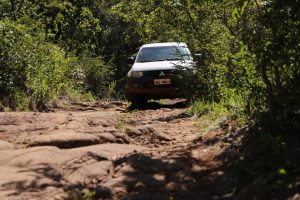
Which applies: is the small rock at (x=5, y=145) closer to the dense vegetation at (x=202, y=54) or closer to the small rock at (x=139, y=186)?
the small rock at (x=139, y=186)

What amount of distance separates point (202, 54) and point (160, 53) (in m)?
2.07

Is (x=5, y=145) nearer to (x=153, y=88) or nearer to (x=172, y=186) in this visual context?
(x=172, y=186)

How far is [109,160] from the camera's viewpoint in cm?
532

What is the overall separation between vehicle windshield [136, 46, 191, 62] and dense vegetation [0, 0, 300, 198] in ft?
1.08

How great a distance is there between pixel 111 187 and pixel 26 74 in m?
6.78

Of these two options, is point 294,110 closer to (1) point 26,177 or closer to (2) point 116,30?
(1) point 26,177

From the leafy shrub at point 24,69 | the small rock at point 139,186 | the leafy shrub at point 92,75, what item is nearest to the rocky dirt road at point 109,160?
the small rock at point 139,186

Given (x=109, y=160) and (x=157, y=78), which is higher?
(x=157, y=78)

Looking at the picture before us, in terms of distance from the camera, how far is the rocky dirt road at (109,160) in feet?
14.2

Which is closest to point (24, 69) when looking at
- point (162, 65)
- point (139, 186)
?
point (162, 65)

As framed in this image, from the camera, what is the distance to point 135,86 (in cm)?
1103

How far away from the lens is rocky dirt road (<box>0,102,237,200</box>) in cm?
432

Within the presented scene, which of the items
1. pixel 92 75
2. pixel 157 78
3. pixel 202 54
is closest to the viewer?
pixel 202 54

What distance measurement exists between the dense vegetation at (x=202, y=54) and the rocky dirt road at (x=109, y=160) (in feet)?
2.08
